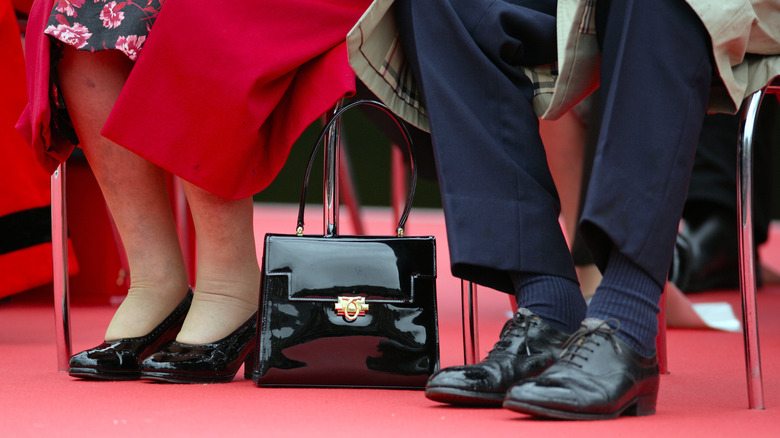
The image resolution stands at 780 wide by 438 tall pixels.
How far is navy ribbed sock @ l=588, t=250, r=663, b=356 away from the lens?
28.6 inches

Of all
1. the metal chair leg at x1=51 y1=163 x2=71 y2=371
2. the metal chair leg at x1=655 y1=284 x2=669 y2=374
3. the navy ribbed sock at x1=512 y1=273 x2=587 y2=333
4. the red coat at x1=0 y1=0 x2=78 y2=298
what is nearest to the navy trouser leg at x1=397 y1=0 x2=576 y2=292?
the navy ribbed sock at x1=512 y1=273 x2=587 y2=333

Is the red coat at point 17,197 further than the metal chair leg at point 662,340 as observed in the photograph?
Yes

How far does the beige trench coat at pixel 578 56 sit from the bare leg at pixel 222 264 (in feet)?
0.78

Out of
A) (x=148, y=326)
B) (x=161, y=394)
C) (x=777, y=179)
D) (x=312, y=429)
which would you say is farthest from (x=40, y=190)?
(x=777, y=179)

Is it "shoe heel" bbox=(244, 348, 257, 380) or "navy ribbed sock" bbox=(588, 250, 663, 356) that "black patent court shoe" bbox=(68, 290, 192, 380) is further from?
"navy ribbed sock" bbox=(588, 250, 663, 356)

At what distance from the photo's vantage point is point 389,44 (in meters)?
0.92

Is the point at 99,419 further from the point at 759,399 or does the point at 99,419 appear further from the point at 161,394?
the point at 759,399

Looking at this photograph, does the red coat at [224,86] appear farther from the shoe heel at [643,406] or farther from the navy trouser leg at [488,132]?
the shoe heel at [643,406]

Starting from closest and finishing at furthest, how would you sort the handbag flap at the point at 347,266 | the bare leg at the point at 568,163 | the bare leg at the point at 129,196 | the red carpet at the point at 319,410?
the red carpet at the point at 319,410
the handbag flap at the point at 347,266
the bare leg at the point at 129,196
the bare leg at the point at 568,163

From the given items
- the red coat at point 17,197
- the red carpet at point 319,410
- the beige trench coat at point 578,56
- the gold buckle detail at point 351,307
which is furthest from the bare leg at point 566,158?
the red coat at point 17,197

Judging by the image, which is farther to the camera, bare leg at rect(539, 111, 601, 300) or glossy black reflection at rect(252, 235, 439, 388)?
bare leg at rect(539, 111, 601, 300)

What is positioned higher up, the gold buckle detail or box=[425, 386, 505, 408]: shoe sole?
the gold buckle detail

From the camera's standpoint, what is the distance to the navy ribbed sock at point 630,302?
0.73 m

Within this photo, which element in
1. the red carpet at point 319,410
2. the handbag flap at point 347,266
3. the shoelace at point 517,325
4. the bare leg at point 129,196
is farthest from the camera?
the bare leg at point 129,196
